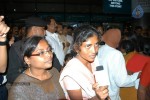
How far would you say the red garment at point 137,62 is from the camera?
3555 millimetres

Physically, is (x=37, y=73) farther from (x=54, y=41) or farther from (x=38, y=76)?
(x=54, y=41)

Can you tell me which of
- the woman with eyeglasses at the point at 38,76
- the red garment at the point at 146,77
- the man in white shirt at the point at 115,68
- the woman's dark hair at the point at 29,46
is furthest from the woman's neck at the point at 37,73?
the man in white shirt at the point at 115,68

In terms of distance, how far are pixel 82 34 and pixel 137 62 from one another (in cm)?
145

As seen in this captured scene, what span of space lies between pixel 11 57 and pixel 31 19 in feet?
2.41

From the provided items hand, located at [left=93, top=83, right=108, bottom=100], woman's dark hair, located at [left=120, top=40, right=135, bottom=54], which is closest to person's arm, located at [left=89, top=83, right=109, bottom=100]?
hand, located at [left=93, top=83, right=108, bottom=100]

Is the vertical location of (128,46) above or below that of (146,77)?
above

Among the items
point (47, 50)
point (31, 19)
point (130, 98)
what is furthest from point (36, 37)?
point (130, 98)

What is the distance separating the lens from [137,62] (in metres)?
3.59

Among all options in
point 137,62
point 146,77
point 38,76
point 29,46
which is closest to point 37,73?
point 38,76

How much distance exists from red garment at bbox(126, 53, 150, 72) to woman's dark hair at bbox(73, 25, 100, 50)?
133cm

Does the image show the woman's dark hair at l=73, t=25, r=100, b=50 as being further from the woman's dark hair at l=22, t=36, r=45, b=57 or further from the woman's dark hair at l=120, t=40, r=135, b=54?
the woman's dark hair at l=120, t=40, r=135, b=54

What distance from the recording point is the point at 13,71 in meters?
3.01

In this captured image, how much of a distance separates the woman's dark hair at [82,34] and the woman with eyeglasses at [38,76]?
27 cm

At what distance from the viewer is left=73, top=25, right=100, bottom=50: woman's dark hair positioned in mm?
2381
